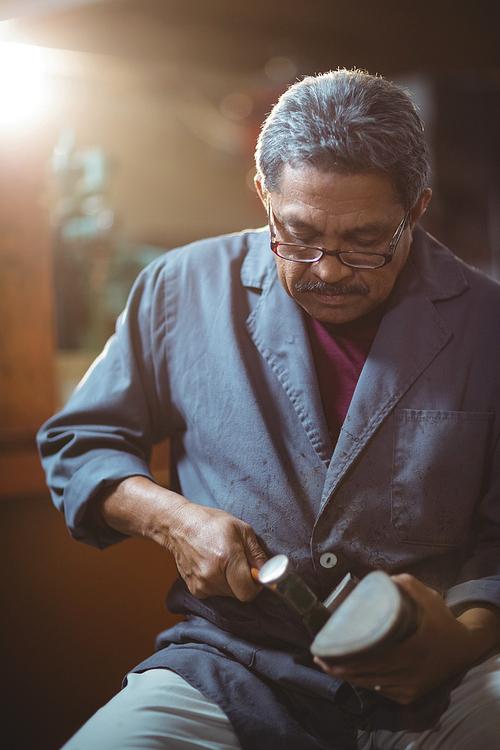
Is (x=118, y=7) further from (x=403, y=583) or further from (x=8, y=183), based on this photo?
(x=403, y=583)

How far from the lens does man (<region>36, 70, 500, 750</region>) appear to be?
1.04m

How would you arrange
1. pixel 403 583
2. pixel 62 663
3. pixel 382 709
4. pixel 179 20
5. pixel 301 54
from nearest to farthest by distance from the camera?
pixel 403 583 → pixel 382 709 → pixel 62 663 → pixel 179 20 → pixel 301 54

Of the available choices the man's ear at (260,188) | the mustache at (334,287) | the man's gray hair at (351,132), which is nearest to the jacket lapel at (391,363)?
the mustache at (334,287)

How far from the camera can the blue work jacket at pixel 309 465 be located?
1.11 m

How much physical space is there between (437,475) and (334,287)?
1.34 ft

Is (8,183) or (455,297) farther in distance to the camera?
(8,183)

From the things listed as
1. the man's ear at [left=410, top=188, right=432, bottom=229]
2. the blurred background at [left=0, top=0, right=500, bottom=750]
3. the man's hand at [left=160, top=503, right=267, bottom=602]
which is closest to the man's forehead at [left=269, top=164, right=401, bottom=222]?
the man's ear at [left=410, top=188, right=432, bottom=229]

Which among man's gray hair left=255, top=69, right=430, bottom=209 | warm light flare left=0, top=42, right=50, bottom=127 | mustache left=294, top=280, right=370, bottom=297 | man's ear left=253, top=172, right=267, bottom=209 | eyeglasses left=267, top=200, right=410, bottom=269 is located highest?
warm light flare left=0, top=42, right=50, bottom=127

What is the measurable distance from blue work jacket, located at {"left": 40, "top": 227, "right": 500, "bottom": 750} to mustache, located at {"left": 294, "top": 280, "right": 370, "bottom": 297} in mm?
101

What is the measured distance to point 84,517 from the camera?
4.05 feet

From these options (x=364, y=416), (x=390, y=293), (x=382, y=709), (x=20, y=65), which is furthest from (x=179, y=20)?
(x=382, y=709)

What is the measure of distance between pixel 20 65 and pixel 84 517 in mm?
1282

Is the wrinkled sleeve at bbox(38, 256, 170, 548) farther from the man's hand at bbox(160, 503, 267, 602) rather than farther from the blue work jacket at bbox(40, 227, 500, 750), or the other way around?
the man's hand at bbox(160, 503, 267, 602)

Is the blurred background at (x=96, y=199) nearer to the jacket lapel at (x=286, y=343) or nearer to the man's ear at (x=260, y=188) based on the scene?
the jacket lapel at (x=286, y=343)
